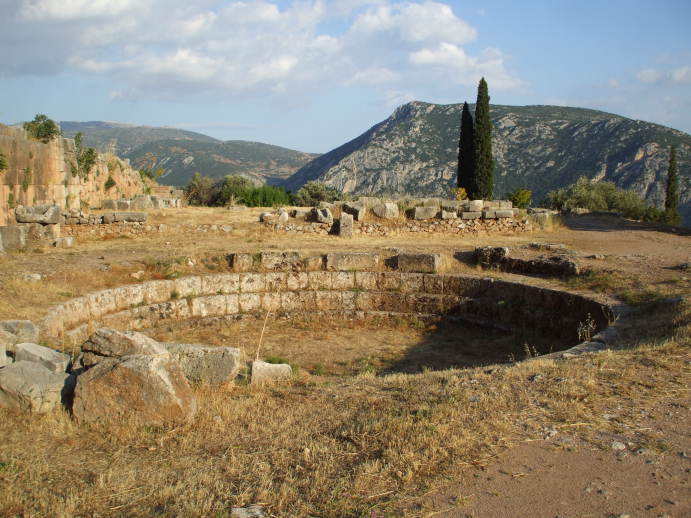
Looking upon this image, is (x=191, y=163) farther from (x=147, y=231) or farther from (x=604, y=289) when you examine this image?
(x=604, y=289)

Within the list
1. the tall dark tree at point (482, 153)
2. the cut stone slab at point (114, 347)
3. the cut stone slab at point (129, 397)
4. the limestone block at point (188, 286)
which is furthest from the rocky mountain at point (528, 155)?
the cut stone slab at point (129, 397)

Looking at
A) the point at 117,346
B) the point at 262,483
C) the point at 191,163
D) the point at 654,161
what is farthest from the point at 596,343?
the point at 191,163

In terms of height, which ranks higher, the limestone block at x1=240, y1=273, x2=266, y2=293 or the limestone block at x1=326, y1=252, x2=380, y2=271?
the limestone block at x1=326, y1=252, x2=380, y2=271

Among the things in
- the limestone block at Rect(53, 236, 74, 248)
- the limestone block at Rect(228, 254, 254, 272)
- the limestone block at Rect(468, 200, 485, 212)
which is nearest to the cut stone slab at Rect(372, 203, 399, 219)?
the limestone block at Rect(468, 200, 485, 212)

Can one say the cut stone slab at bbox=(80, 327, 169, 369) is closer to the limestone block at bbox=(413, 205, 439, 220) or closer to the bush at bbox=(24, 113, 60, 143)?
the limestone block at bbox=(413, 205, 439, 220)

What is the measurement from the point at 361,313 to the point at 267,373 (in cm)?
634

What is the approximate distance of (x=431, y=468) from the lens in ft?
12.1

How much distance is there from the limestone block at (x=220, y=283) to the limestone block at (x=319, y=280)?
1.73 m

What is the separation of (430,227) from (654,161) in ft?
170

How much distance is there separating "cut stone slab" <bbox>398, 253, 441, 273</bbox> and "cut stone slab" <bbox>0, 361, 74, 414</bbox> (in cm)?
886

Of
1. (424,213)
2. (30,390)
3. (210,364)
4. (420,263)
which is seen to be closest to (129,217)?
(420,263)

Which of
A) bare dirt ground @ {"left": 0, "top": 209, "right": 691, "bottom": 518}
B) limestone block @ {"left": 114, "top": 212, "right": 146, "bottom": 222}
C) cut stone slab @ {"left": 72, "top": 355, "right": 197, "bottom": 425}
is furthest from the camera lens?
limestone block @ {"left": 114, "top": 212, "right": 146, "bottom": 222}

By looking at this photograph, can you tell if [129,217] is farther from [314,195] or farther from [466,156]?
[466,156]

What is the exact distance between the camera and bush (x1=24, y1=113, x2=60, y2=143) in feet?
59.7
